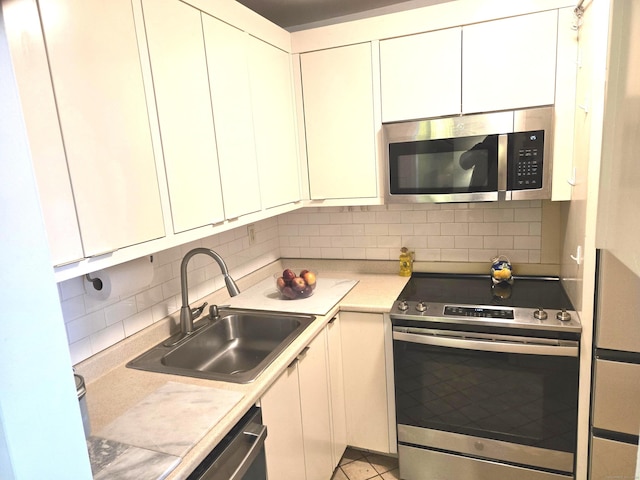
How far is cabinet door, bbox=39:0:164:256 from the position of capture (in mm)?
1046

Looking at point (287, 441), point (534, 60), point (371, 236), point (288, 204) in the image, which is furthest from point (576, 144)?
point (287, 441)

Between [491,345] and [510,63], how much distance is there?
1.25 meters

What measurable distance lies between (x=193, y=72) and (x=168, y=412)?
115 cm

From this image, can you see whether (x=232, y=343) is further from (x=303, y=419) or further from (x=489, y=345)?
(x=489, y=345)

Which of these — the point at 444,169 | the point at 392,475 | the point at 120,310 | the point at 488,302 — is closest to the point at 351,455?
the point at 392,475

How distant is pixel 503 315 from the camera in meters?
1.80

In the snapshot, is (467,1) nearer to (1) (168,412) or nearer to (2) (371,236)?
(2) (371,236)

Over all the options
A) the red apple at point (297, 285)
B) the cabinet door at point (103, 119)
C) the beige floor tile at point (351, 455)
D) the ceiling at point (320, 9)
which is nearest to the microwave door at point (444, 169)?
the red apple at point (297, 285)

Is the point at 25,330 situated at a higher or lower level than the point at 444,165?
lower

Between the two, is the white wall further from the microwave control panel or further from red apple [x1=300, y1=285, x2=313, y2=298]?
the microwave control panel

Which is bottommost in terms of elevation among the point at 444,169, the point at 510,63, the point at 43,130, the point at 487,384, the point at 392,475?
the point at 392,475

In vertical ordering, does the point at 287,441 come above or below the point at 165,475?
below

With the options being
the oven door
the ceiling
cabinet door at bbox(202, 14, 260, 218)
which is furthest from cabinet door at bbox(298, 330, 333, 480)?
the ceiling

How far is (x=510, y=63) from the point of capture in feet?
6.05
